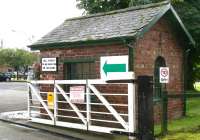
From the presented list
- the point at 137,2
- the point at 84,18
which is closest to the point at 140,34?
the point at 84,18

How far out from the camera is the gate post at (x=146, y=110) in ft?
33.3

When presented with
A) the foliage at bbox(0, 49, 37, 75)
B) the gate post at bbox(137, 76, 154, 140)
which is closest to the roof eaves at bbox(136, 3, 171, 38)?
the gate post at bbox(137, 76, 154, 140)

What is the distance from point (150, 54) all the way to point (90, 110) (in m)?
2.79

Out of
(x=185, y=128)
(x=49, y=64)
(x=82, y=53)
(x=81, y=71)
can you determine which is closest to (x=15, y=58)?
(x=49, y=64)

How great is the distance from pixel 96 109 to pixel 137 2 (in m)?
10.8

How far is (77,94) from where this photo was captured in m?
13.0

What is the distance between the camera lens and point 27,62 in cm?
6906

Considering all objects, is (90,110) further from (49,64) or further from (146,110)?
(49,64)

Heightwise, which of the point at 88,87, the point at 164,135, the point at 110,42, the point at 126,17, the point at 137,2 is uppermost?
the point at 137,2

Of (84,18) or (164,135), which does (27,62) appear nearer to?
(84,18)

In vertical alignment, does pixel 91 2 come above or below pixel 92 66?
above

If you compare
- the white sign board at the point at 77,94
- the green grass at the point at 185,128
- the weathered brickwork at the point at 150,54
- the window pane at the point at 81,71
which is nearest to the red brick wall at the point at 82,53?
the weathered brickwork at the point at 150,54

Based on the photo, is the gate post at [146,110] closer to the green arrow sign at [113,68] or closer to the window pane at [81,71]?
the green arrow sign at [113,68]

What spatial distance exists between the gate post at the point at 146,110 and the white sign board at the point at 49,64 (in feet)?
18.0
